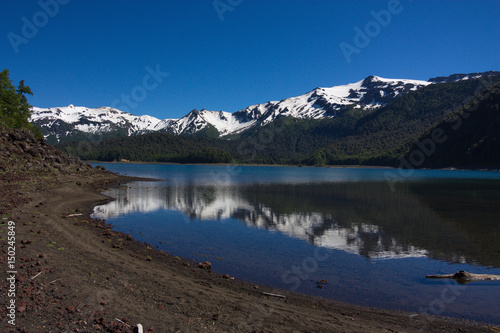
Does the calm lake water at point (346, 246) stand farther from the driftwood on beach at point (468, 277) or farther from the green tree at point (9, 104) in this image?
the green tree at point (9, 104)

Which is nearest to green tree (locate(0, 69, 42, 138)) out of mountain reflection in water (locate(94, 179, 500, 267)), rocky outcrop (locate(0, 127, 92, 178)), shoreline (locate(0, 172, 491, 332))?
rocky outcrop (locate(0, 127, 92, 178))

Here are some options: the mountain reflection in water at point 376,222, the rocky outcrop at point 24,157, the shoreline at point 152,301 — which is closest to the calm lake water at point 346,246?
the mountain reflection in water at point 376,222

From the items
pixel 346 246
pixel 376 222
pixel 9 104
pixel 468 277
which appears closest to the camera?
pixel 468 277

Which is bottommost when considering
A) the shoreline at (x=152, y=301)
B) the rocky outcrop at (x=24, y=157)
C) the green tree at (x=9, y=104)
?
the shoreline at (x=152, y=301)

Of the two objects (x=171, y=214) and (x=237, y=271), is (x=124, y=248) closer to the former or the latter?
(x=237, y=271)

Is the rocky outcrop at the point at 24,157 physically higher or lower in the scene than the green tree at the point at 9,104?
lower

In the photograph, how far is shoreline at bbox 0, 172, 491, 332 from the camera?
8578 mm

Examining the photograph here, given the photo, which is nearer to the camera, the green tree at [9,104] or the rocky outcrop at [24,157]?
the rocky outcrop at [24,157]

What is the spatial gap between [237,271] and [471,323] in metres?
10.4

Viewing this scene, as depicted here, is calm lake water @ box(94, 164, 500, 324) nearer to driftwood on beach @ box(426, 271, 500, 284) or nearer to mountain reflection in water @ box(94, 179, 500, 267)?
mountain reflection in water @ box(94, 179, 500, 267)

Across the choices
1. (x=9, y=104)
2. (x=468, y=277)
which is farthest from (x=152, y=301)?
(x=9, y=104)

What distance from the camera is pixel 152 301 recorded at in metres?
10.4

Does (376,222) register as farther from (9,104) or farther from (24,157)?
(9,104)

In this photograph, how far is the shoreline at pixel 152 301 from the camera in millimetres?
8578
